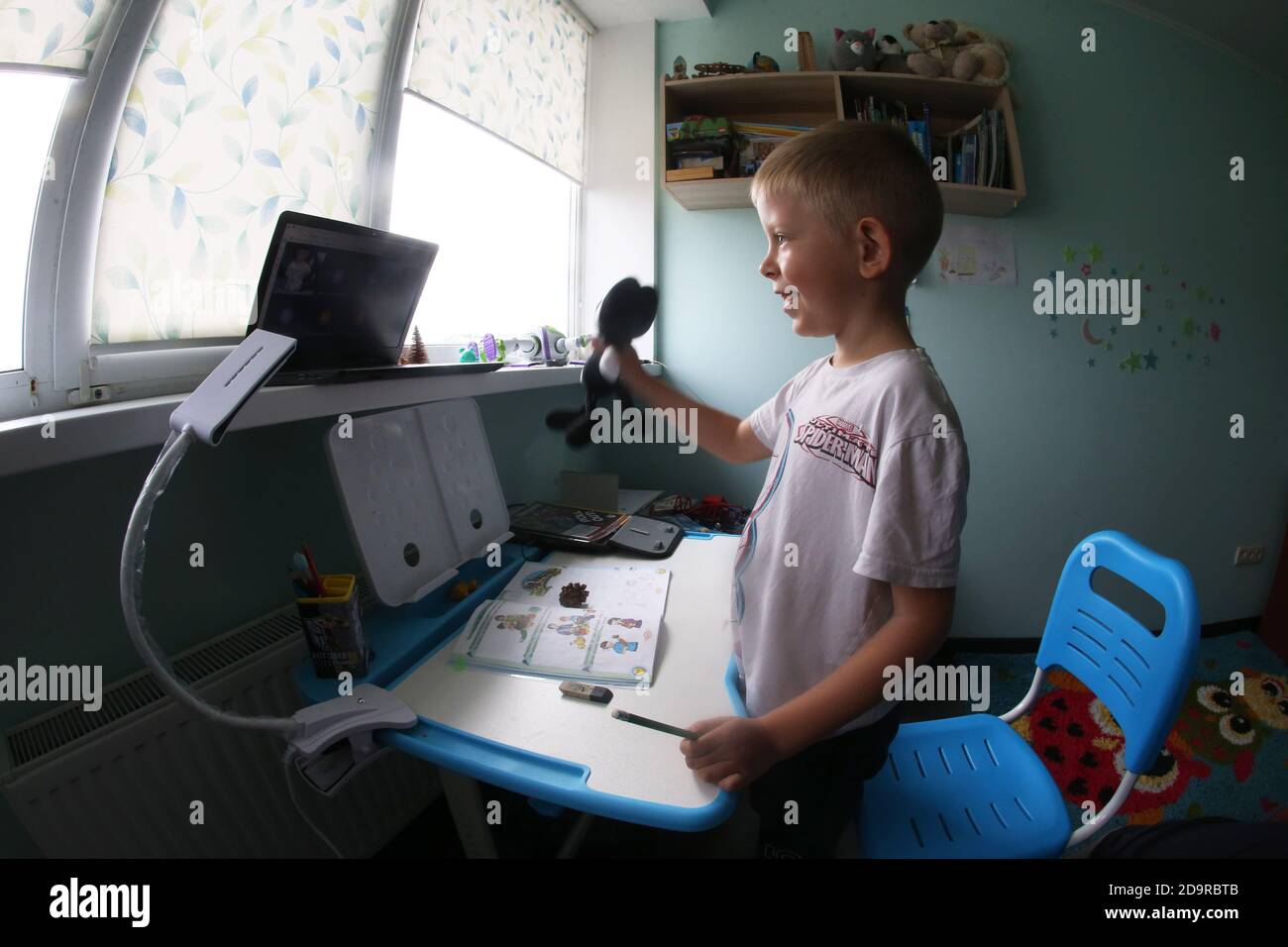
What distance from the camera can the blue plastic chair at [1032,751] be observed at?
0.74m

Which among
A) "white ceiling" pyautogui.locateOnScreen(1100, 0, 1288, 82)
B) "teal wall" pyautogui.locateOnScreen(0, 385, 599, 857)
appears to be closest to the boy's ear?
"teal wall" pyautogui.locateOnScreen(0, 385, 599, 857)

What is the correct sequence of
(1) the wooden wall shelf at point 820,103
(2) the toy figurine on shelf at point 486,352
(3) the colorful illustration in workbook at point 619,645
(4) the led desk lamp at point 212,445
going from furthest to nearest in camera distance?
(1) the wooden wall shelf at point 820,103, (2) the toy figurine on shelf at point 486,352, (3) the colorful illustration in workbook at point 619,645, (4) the led desk lamp at point 212,445

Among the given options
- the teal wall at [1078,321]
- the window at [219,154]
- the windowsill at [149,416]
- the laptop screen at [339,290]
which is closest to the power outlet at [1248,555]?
the teal wall at [1078,321]

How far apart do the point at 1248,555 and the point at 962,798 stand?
2.67m

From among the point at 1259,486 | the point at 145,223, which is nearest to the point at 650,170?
the point at 145,223

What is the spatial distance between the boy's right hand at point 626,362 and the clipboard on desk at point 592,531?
40 cm

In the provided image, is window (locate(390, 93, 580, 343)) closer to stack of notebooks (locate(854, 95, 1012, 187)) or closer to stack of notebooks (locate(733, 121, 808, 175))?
stack of notebooks (locate(733, 121, 808, 175))

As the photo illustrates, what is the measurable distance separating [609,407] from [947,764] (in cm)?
141

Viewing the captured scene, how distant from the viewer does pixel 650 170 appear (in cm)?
219

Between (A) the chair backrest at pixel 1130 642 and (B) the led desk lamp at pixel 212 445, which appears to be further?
(A) the chair backrest at pixel 1130 642

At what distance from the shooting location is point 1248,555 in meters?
2.44

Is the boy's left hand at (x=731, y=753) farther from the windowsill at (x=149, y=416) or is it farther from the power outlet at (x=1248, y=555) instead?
the power outlet at (x=1248, y=555)

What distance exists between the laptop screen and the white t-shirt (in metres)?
0.68
